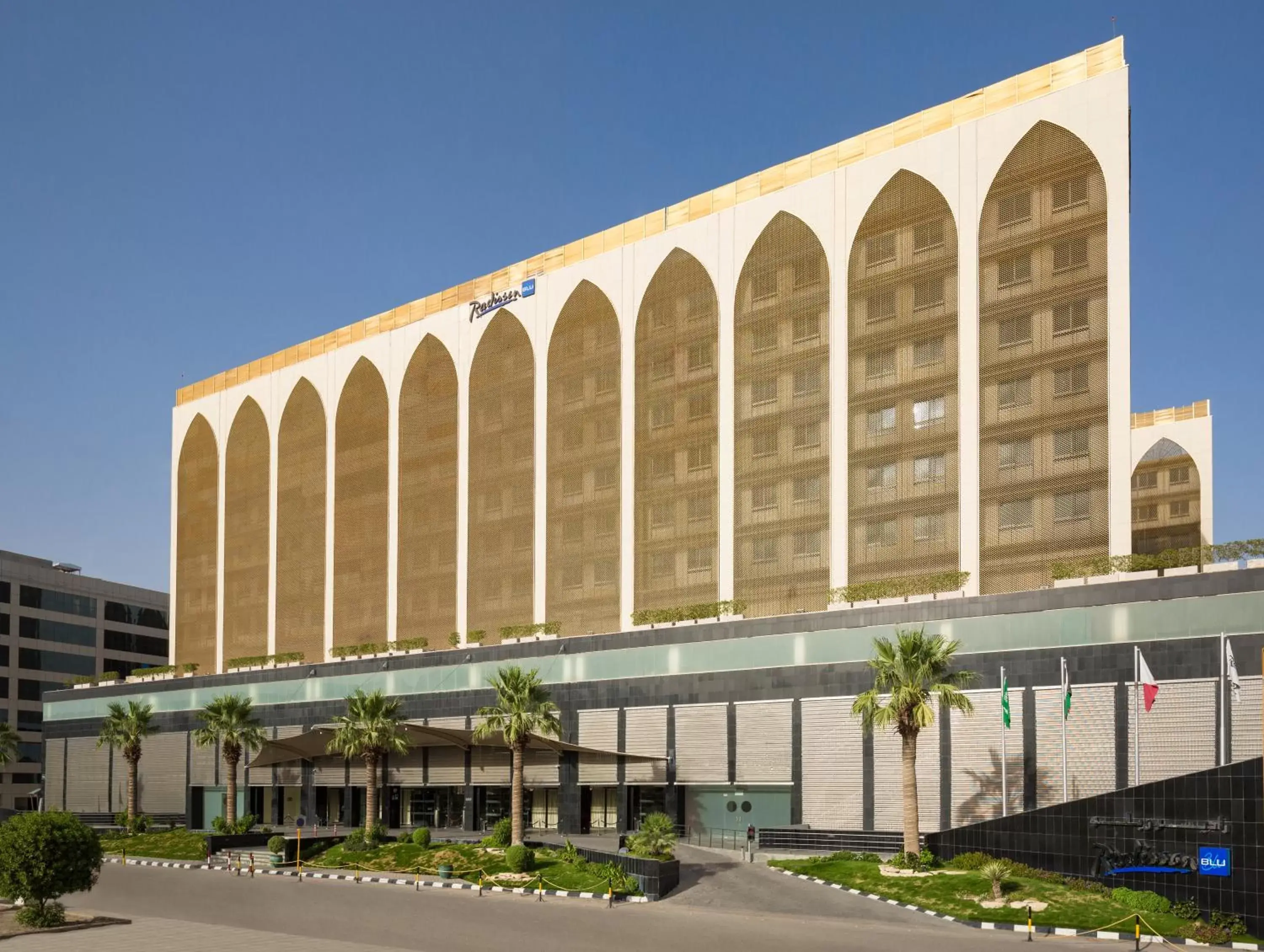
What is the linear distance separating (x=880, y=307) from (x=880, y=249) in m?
3.29

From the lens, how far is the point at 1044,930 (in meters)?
A: 43.9

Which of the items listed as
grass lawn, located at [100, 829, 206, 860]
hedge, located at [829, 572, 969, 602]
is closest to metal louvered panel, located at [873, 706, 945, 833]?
hedge, located at [829, 572, 969, 602]

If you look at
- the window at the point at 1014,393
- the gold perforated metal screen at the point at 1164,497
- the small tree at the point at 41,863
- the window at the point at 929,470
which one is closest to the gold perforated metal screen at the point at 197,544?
the window at the point at 929,470

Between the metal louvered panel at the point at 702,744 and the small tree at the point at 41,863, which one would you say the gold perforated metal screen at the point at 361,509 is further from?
the small tree at the point at 41,863

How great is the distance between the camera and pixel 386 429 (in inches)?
4195

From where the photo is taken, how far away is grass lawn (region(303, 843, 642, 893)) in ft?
187

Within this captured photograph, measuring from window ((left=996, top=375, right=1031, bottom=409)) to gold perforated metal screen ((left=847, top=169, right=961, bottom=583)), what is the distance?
2517mm

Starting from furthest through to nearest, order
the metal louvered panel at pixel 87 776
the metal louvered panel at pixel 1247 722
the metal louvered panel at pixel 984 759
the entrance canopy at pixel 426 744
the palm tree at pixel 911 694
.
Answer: the metal louvered panel at pixel 87 776, the entrance canopy at pixel 426 744, the metal louvered panel at pixel 984 759, the metal louvered panel at pixel 1247 722, the palm tree at pixel 911 694

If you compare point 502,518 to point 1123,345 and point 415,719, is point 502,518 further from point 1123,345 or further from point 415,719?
point 1123,345

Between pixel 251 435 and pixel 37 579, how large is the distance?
4392 centimetres

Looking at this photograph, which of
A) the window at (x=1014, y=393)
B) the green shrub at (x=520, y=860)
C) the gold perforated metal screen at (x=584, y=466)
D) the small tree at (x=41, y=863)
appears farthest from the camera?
the gold perforated metal screen at (x=584, y=466)

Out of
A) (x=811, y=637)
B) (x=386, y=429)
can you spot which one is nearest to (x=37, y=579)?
(x=386, y=429)

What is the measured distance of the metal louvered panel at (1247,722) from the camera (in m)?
55.7

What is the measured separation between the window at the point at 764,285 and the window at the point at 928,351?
34.3ft
